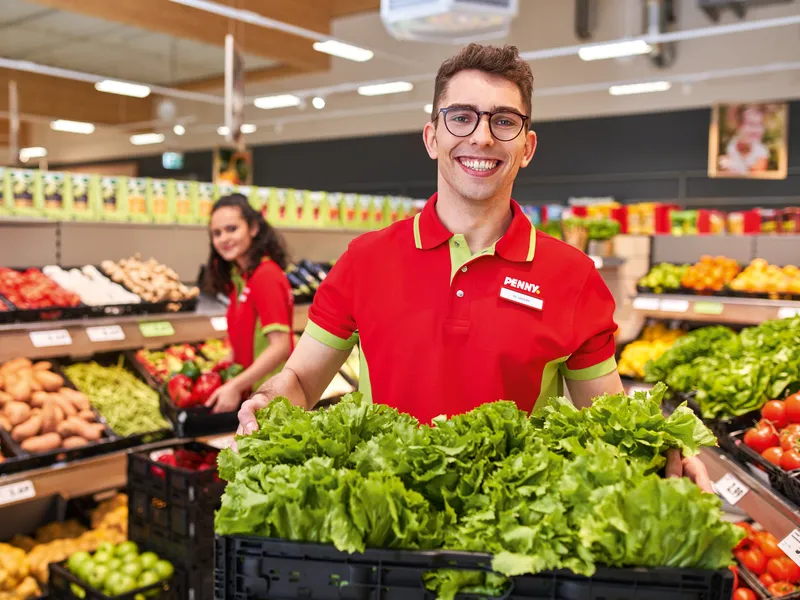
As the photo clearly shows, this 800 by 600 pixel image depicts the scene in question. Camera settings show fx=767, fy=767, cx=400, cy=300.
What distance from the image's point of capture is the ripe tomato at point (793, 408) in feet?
9.04

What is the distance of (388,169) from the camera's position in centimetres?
1410

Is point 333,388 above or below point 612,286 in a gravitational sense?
below

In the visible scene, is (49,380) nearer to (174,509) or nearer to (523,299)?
(174,509)

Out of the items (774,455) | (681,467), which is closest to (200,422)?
(774,455)

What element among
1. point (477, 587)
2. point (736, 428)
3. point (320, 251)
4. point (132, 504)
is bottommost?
point (132, 504)

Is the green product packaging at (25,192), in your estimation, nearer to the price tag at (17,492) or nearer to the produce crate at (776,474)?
the price tag at (17,492)

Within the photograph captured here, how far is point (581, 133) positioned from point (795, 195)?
10.9 ft

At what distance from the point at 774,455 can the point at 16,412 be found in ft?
10.0

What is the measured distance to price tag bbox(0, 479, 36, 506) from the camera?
3064 mm

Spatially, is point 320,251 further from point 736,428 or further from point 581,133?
point 581,133

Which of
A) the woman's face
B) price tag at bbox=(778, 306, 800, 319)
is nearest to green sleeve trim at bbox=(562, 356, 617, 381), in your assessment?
the woman's face

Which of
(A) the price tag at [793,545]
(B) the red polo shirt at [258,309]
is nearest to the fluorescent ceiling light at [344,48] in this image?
(B) the red polo shirt at [258,309]

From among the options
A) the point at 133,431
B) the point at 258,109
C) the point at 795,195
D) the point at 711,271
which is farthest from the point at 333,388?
the point at 258,109

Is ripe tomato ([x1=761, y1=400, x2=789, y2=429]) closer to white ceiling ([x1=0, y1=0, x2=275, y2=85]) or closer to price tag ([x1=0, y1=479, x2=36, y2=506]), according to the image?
price tag ([x1=0, y1=479, x2=36, y2=506])
